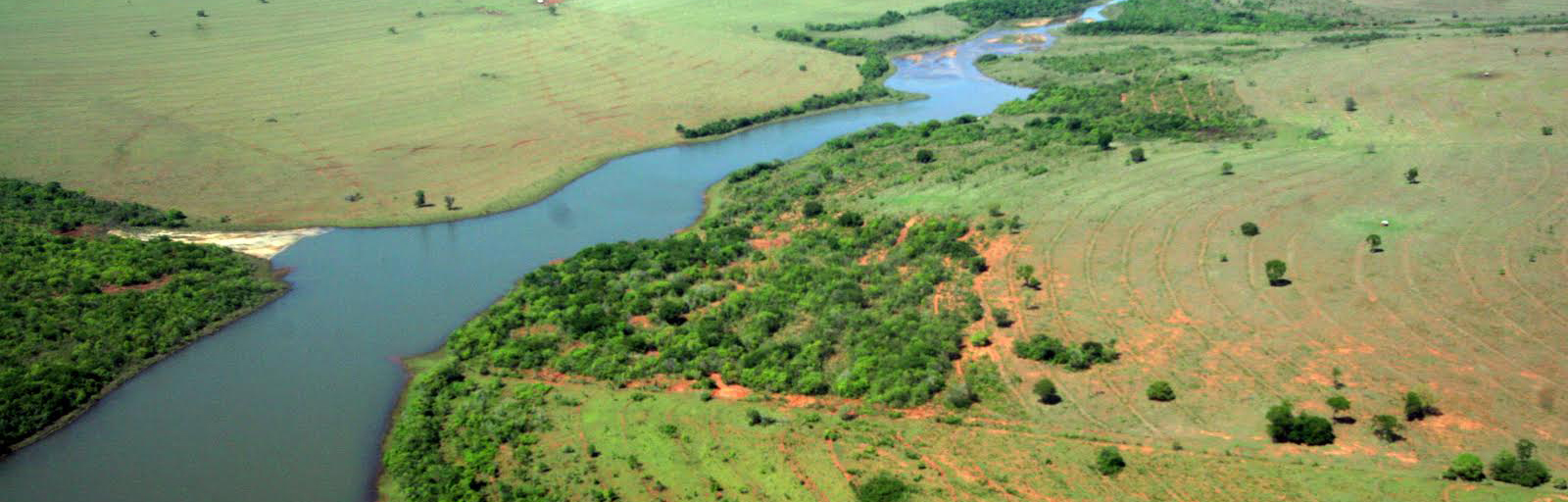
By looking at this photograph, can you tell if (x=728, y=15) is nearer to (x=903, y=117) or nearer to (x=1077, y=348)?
(x=903, y=117)

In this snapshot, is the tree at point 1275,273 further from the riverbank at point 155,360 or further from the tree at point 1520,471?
the riverbank at point 155,360

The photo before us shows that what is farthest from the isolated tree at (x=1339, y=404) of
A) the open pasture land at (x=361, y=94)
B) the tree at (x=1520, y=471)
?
the open pasture land at (x=361, y=94)

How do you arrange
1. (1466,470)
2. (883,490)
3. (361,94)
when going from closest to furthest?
(1466,470) → (883,490) → (361,94)

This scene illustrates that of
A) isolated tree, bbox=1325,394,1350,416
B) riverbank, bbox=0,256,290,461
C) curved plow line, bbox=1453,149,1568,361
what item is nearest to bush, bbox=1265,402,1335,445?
isolated tree, bbox=1325,394,1350,416


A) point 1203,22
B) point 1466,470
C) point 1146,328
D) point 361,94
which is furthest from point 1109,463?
point 1203,22

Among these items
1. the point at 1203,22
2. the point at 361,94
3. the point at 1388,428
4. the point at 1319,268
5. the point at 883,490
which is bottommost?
the point at 883,490

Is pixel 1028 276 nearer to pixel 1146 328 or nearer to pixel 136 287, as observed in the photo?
pixel 1146 328
